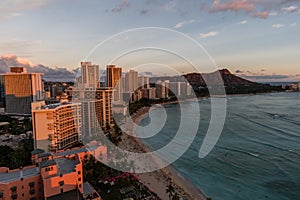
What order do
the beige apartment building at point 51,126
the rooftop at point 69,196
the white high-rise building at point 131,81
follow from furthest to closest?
1. the white high-rise building at point 131,81
2. the beige apartment building at point 51,126
3. the rooftop at point 69,196

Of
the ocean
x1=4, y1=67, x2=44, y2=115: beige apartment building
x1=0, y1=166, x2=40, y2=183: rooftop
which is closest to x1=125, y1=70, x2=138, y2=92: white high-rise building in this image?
x1=4, y1=67, x2=44, y2=115: beige apartment building

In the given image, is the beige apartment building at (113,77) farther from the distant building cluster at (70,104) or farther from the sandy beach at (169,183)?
the sandy beach at (169,183)

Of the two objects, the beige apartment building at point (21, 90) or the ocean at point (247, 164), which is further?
the beige apartment building at point (21, 90)

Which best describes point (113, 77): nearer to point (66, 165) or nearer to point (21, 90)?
point (21, 90)

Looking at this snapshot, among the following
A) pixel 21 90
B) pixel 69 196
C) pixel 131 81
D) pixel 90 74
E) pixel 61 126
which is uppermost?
pixel 90 74

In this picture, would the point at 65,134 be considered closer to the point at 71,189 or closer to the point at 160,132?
the point at 71,189

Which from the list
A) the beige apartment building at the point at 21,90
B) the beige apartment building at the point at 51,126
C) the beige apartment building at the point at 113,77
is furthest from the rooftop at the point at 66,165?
the beige apartment building at the point at 21,90

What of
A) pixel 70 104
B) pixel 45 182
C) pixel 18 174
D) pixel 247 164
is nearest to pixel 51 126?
pixel 70 104

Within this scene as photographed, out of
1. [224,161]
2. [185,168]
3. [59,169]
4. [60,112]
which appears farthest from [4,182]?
[224,161]

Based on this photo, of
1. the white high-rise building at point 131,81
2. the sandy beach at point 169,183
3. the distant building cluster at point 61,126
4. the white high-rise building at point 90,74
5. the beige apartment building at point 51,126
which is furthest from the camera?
the white high-rise building at point 131,81
